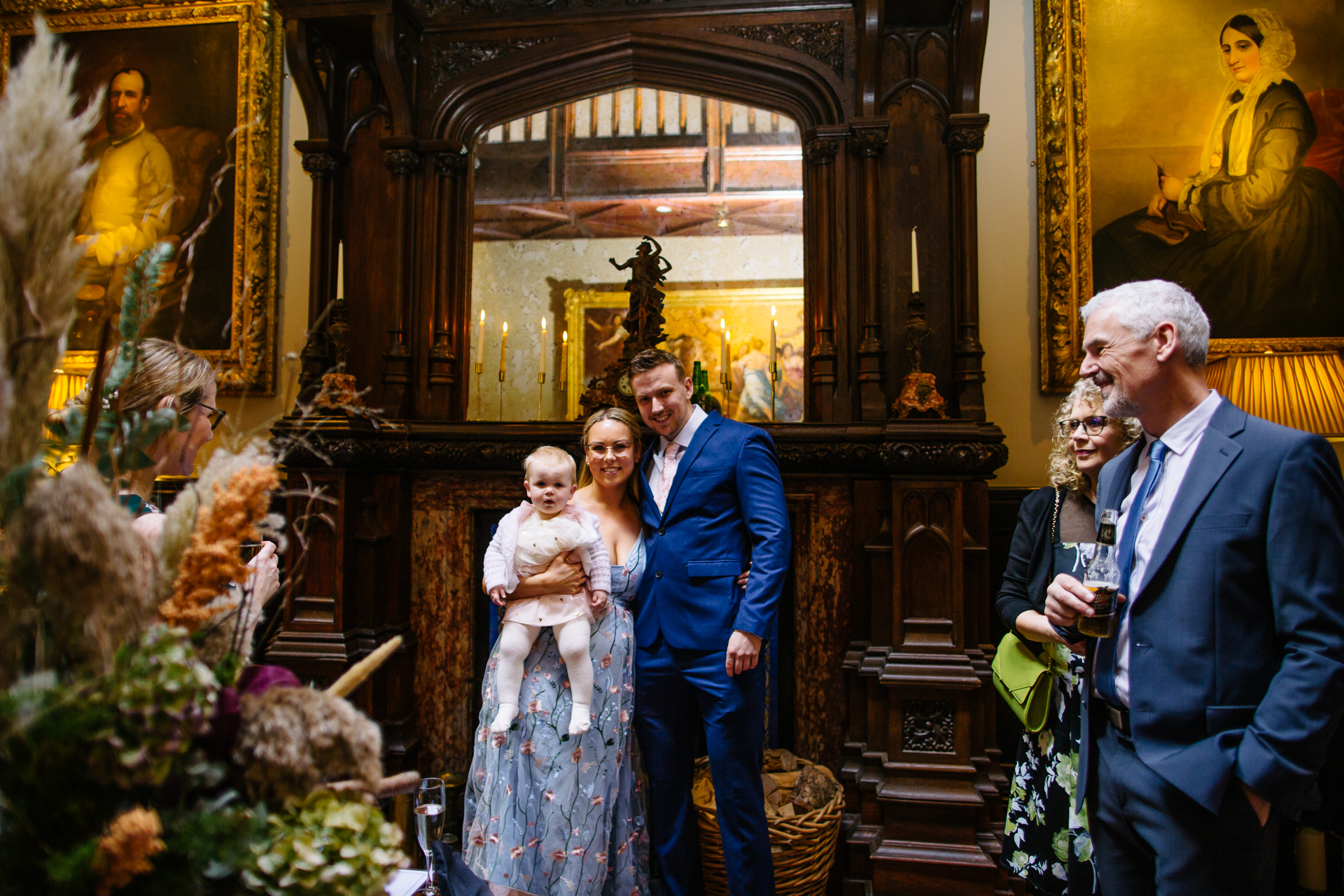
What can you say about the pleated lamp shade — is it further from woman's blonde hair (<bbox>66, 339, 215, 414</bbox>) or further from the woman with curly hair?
woman's blonde hair (<bbox>66, 339, 215, 414</bbox>)

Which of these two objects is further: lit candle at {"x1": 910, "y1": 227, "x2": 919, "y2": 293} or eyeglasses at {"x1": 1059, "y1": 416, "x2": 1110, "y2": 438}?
lit candle at {"x1": 910, "y1": 227, "x2": 919, "y2": 293}

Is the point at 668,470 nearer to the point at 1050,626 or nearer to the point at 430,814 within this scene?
the point at 1050,626

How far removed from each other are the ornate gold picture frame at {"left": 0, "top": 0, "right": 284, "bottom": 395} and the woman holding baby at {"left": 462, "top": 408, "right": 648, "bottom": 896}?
2.22 metres

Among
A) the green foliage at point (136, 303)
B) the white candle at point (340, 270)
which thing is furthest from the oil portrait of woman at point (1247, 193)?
the green foliage at point (136, 303)

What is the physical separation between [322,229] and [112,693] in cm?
332

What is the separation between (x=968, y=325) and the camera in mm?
3154

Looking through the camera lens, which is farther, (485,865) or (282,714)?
(485,865)

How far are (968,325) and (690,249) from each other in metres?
1.26

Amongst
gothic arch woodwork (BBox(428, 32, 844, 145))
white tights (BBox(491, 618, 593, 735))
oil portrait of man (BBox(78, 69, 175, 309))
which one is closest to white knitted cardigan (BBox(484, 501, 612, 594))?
white tights (BBox(491, 618, 593, 735))

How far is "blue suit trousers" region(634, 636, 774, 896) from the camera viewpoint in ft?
8.08

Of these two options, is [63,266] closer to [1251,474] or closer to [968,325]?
[1251,474]

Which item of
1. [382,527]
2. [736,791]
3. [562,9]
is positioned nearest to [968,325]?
[736,791]

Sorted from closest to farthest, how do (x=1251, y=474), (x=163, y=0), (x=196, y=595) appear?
(x=196, y=595), (x=1251, y=474), (x=163, y=0)

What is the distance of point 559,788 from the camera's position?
2.41 m
